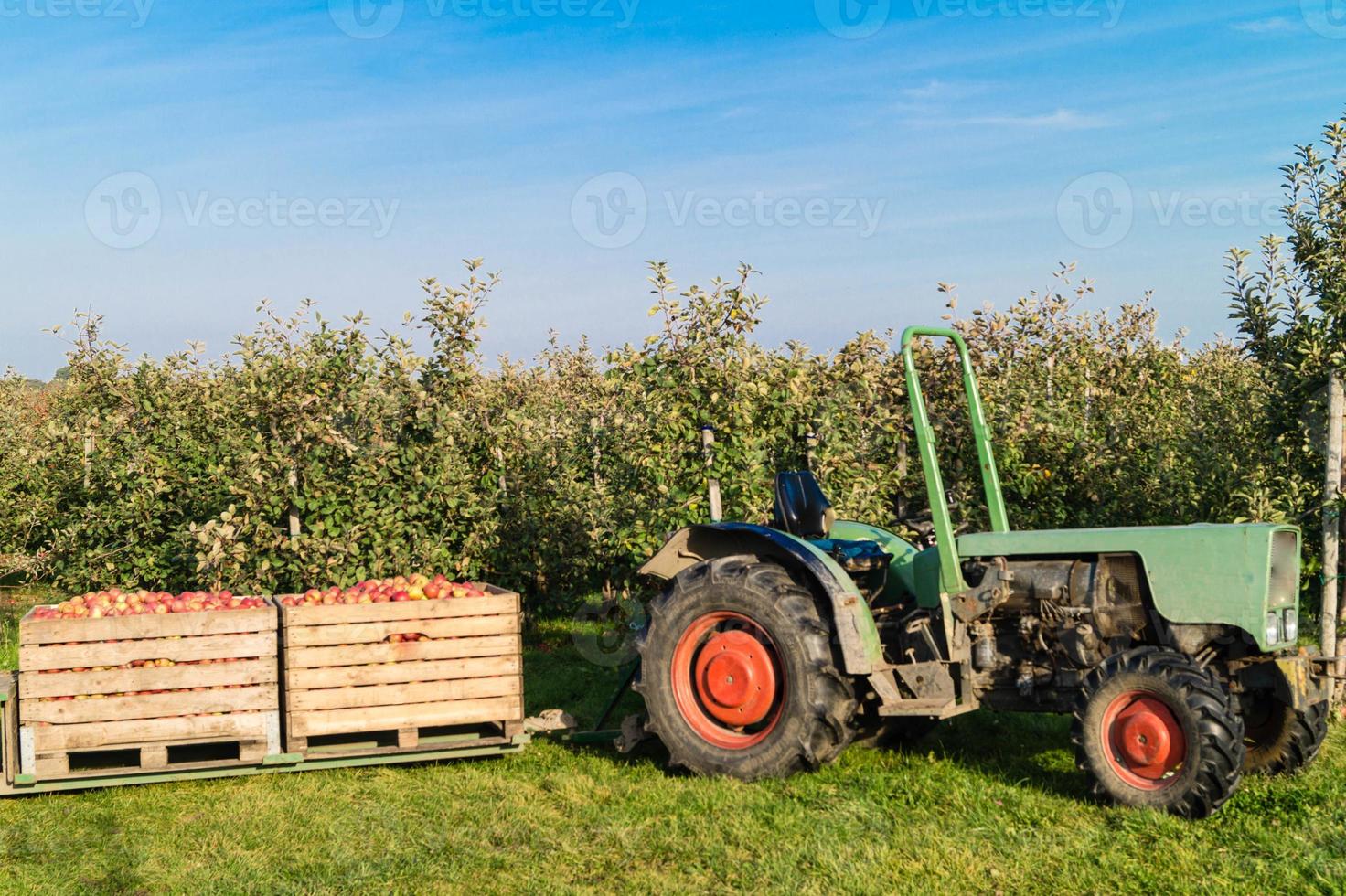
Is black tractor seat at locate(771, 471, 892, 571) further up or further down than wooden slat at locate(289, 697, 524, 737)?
further up

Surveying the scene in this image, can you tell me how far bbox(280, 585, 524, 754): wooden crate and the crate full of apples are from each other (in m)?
0.15

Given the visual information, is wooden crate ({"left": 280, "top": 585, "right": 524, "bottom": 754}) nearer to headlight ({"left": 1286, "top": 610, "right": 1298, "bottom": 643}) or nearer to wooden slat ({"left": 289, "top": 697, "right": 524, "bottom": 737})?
wooden slat ({"left": 289, "top": 697, "right": 524, "bottom": 737})

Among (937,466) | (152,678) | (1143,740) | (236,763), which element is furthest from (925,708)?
(152,678)

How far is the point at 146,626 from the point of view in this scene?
242 inches

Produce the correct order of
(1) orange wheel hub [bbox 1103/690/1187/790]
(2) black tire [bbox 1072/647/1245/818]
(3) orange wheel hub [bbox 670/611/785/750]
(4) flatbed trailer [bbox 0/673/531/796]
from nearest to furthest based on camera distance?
(2) black tire [bbox 1072/647/1245/818], (1) orange wheel hub [bbox 1103/690/1187/790], (4) flatbed trailer [bbox 0/673/531/796], (3) orange wheel hub [bbox 670/611/785/750]

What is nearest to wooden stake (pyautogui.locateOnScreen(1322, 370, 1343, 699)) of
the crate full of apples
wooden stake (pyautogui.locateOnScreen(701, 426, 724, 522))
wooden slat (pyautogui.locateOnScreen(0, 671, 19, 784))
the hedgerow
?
the hedgerow

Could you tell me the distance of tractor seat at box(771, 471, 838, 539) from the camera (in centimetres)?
653

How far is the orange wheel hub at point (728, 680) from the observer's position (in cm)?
608

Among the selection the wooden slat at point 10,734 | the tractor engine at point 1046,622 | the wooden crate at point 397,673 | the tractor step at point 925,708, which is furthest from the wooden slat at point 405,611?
the tractor engine at point 1046,622

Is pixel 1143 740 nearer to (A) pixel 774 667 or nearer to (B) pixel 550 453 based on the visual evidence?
(A) pixel 774 667

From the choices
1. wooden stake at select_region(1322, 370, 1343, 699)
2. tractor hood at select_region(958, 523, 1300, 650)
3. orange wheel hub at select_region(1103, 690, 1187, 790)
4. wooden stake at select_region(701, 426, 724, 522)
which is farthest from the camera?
wooden stake at select_region(701, 426, 724, 522)

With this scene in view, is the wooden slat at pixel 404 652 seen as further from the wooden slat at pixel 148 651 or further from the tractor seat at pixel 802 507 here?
the tractor seat at pixel 802 507

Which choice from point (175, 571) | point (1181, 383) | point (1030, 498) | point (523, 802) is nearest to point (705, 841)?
point (523, 802)

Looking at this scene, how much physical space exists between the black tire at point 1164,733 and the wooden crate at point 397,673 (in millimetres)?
2930
